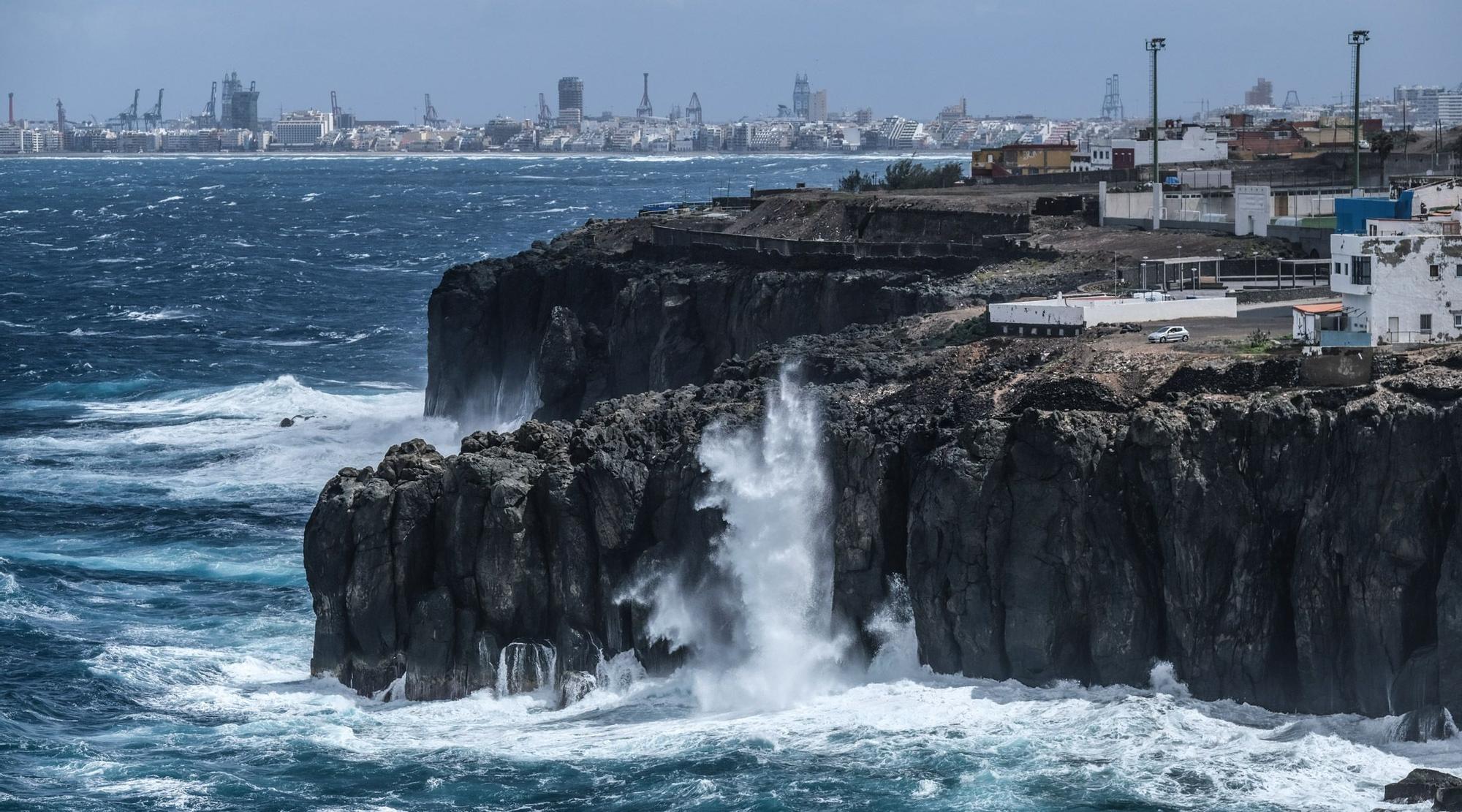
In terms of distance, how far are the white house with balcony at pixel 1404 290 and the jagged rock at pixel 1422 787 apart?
1370 cm

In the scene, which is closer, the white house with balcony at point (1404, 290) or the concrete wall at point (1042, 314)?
the white house with balcony at point (1404, 290)

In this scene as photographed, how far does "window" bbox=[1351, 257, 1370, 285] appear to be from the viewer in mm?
47719

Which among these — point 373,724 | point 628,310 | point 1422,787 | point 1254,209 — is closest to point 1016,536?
point 1422,787

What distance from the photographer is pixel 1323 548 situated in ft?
132

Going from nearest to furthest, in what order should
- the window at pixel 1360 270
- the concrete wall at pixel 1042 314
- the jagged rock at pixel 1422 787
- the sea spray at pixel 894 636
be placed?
the jagged rock at pixel 1422 787 < the sea spray at pixel 894 636 < the window at pixel 1360 270 < the concrete wall at pixel 1042 314

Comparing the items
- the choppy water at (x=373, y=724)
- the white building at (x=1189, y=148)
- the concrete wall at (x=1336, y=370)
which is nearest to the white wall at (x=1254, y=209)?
the concrete wall at (x=1336, y=370)

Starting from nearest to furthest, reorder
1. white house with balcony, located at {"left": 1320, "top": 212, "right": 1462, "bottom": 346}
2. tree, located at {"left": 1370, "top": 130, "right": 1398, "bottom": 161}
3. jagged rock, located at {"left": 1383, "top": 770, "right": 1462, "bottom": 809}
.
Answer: jagged rock, located at {"left": 1383, "top": 770, "right": 1462, "bottom": 809} → white house with balcony, located at {"left": 1320, "top": 212, "right": 1462, "bottom": 346} → tree, located at {"left": 1370, "top": 130, "right": 1398, "bottom": 161}

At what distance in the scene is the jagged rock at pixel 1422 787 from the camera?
3494 centimetres

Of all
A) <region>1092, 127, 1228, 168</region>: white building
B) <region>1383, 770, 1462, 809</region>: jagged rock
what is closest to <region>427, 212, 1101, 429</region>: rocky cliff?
<region>1092, 127, 1228, 168</region>: white building

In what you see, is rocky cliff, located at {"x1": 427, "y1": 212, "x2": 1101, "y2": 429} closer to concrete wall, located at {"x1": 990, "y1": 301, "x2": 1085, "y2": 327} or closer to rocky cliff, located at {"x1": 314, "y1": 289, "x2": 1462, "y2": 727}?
concrete wall, located at {"x1": 990, "y1": 301, "x2": 1085, "y2": 327}

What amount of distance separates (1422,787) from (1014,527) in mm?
10461

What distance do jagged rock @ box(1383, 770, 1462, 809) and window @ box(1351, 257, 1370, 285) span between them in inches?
603

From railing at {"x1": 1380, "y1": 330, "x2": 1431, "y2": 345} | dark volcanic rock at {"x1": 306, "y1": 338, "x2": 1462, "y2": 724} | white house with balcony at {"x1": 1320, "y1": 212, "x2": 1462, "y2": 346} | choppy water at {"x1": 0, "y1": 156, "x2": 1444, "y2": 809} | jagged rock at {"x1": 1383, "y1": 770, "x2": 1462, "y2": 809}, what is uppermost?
white house with balcony at {"x1": 1320, "y1": 212, "x2": 1462, "y2": 346}

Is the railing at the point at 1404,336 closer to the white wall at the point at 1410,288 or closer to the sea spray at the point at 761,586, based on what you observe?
the white wall at the point at 1410,288
